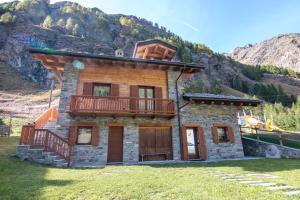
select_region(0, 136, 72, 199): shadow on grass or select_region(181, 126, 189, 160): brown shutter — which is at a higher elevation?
select_region(181, 126, 189, 160): brown shutter

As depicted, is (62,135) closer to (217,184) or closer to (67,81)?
(67,81)

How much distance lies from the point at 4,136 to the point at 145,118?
39.1ft

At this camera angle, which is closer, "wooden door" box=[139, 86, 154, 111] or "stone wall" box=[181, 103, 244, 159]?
"wooden door" box=[139, 86, 154, 111]

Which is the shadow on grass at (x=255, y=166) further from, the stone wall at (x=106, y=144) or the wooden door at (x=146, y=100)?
the wooden door at (x=146, y=100)

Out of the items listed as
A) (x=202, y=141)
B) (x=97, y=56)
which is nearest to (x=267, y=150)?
(x=202, y=141)

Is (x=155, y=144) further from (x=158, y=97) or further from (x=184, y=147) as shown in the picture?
(x=158, y=97)

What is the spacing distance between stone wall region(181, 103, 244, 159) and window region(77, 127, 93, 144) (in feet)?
19.4

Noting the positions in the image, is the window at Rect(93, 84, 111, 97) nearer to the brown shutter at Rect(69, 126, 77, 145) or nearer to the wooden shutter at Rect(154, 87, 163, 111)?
the brown shutter at Rect(69, 126, 77, 145)

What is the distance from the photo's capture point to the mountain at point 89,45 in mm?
51094

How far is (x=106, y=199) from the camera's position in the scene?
14.7 ft

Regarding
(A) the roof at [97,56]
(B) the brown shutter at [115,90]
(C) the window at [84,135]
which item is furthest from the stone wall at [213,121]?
(C) the window at [84,135]

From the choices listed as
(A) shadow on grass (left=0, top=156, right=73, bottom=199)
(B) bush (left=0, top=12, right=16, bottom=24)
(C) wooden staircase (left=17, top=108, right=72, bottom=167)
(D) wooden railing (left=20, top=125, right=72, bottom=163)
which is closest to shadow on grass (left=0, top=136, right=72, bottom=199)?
(A) shadow on grass (left=0, top=156, right=73, bottom=199)

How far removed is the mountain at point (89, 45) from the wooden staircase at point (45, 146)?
1608 inches

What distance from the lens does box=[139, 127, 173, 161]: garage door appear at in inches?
486
